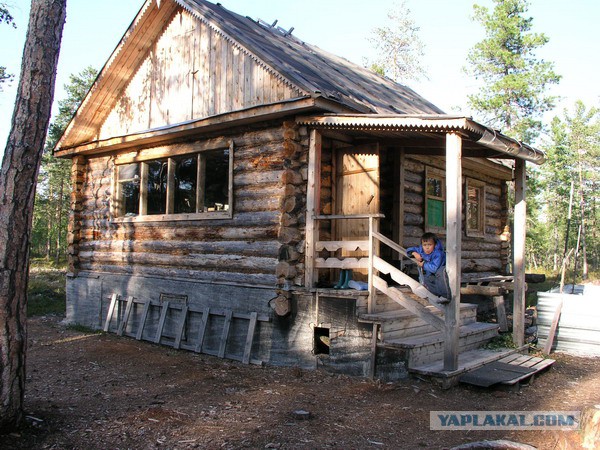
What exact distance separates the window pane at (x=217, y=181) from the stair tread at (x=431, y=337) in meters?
4.23

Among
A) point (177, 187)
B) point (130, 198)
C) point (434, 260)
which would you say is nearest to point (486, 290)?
point (434, 260)

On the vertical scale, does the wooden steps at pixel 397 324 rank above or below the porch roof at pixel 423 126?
below

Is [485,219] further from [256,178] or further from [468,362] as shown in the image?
[256,178]

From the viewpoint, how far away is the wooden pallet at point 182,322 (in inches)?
355

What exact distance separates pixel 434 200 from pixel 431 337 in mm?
4560

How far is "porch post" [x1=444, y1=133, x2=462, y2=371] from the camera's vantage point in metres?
7.13

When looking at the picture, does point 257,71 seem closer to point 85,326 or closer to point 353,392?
point 353,392

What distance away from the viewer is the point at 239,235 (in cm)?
955

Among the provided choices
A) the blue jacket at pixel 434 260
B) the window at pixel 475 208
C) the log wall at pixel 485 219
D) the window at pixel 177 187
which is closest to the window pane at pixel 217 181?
the window at pixel 177 187

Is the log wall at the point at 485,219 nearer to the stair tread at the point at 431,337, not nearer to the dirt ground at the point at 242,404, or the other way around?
the stair tread at the point at 431,337

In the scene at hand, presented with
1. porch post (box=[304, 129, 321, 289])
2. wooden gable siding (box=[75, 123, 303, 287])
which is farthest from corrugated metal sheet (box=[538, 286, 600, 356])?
wooden gable siding (box=[75, 123, 303, 287])

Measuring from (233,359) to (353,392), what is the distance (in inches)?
116

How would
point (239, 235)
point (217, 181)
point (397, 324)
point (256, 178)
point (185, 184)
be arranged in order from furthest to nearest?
point (185, 184) → point (217, 181) → point (239, 235) → point (256, 178) → point (397, 324)

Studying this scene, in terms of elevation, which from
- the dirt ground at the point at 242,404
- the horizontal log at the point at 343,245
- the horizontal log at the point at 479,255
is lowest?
the dirt ground at the point at 242,404
